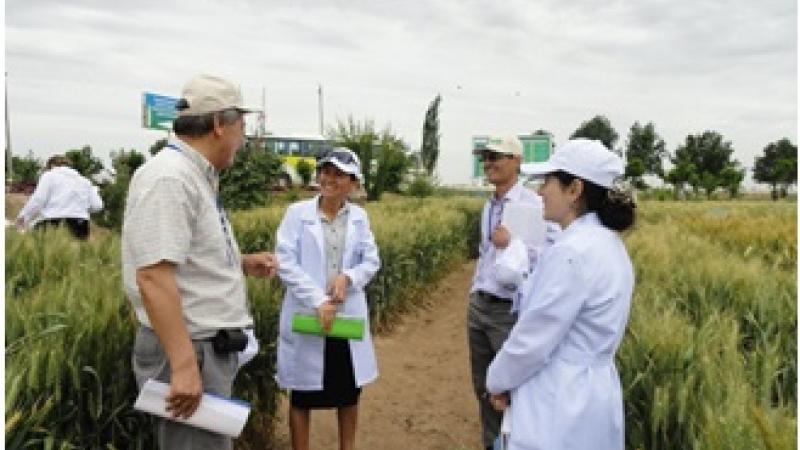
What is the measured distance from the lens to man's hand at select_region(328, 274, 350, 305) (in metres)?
3.66

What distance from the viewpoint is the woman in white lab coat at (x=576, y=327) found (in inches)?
89.7

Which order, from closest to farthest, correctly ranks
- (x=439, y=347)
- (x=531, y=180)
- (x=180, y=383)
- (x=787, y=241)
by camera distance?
(x=180, y=383) < (x=531, y=180) < (x=787, y=241) < (x=439, y=347)

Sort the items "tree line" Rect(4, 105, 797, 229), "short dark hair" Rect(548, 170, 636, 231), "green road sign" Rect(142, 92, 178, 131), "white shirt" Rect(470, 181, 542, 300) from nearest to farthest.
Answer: "short dark hair" Rect(548, 170, 636, 231) → "white shirt" Rect(470, 181, 542, 300) → "green road sign" Rect(142, 92, 178, 131) → "tree line" Rect(4, 105, 797, 229)

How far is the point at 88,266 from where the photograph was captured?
3.95m

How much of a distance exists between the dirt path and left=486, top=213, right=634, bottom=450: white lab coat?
1.94 m

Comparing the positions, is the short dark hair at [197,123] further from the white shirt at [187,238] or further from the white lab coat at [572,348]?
the white lab coat at [572,348]

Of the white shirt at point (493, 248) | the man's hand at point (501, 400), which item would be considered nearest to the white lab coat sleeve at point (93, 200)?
the white shirt at point (493, 248)

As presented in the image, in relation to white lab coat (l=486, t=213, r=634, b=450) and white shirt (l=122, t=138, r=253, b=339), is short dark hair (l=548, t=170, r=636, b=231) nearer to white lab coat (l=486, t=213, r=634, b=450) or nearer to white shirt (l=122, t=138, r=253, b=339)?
white lab coat (l=486, t=213, r=634, b=450)

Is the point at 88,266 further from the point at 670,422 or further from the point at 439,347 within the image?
the point at 439,347

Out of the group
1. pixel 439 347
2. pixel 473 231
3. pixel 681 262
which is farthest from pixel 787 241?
pixel 473 231

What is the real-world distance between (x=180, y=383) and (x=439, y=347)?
555 centimetres

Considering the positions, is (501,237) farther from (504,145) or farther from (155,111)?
(155,111)

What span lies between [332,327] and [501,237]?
0.96 metres

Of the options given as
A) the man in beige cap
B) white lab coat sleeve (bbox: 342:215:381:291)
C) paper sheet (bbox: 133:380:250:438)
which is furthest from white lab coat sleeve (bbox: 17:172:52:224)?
paper sheet (bbox: 133:380:250:438)
